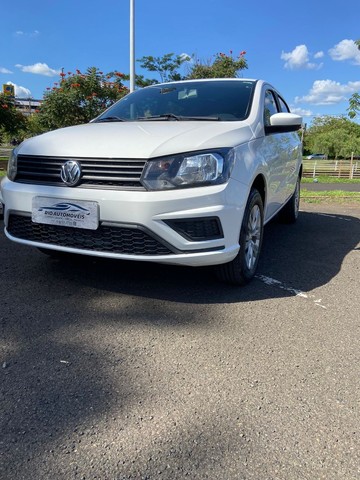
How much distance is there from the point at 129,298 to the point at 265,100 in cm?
236

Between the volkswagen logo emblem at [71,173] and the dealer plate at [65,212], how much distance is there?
129 millimetres

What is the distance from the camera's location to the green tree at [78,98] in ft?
49.4

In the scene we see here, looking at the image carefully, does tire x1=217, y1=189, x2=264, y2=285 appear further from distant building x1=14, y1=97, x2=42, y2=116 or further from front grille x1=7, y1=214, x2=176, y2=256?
distant building x1=14, y1=97, x2=42, y2=116

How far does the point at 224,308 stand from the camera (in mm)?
2938

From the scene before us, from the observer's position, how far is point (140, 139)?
2.89 metres

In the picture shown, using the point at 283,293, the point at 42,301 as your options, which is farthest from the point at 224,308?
the point at 42,301

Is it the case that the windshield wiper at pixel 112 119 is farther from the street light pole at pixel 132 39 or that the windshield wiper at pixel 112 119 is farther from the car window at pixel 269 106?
the street light pole at pixel 132 39

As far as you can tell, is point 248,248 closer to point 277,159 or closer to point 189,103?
point 277,159

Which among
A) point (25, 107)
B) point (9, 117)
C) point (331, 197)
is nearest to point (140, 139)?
point (331, 197)

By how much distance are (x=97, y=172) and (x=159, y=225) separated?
1.79ft

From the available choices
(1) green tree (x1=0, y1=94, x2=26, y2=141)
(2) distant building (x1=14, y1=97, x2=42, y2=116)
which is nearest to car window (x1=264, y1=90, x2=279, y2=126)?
(2) distant building (x1=14, y1=97, x2=42, y2=116)

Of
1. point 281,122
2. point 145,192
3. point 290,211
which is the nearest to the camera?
point 145,192

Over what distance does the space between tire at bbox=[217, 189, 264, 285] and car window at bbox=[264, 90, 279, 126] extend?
0.84 m

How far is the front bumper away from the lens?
2.70 metres
